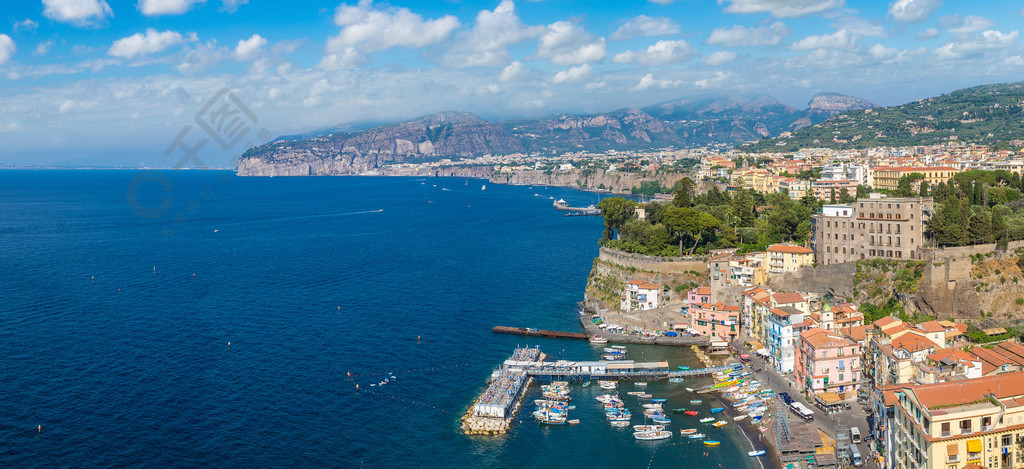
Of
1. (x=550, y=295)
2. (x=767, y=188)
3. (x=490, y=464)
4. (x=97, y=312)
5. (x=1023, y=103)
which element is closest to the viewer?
(x=490, y=464)

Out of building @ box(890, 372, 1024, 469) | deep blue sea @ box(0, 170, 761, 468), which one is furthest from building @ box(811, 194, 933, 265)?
building @ box(890, 372, 1024, 469)

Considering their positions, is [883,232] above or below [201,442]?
above

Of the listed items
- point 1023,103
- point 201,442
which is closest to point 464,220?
point 201,442

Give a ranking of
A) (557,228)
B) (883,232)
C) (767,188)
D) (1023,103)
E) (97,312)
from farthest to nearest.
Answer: (1023,103) → (557,228) → (767,188) → (97,312) → (883,232)

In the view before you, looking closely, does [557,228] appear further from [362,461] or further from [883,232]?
[362,461]

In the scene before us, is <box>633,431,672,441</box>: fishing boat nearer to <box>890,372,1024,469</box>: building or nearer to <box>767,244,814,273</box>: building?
<box>890,372,1024,469</box>: building

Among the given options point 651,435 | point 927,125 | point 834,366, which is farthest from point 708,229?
point 927,125

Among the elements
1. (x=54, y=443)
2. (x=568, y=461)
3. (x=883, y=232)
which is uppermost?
(x=883, y=232)
